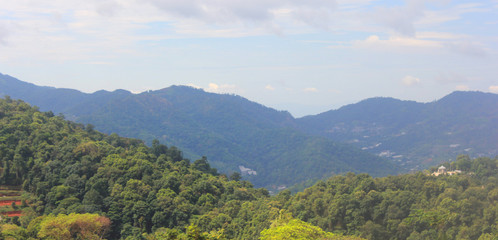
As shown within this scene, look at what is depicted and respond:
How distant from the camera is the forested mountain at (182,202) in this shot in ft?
106

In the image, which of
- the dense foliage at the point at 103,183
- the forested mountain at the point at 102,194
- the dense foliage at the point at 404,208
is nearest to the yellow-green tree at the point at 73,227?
the forested mountain at the point at 102,194

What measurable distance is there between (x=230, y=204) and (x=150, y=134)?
154 metres

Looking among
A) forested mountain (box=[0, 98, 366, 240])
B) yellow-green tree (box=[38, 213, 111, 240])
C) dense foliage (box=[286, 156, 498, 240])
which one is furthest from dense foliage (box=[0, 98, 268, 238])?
dense foliage (box=[286, 156, 498, 240])

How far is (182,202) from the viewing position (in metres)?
37.8

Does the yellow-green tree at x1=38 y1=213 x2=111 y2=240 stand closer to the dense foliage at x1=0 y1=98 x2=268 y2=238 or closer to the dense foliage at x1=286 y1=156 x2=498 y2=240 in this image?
the dense foliage at x1=0 y1=98 x2=268 y2=238

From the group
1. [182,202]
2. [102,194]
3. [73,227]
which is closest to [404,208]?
[182,202]

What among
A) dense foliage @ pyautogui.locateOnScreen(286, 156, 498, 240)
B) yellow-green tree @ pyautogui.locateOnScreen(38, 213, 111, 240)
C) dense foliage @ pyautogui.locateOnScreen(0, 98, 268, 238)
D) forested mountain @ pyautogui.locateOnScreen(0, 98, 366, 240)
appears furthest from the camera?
dense foliage @ pyautogui.locateOnScreen(0, 98, 268, 238)

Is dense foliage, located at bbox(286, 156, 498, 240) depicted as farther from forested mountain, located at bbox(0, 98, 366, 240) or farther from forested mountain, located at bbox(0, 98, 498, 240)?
forested mountain, located at bbox(0, 98, 366, 240)

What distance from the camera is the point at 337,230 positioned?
1396 inches

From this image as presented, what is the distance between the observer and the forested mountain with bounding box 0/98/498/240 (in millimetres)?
32188

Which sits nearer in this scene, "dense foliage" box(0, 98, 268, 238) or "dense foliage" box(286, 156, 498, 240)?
"dense foliage" box(286, 156, 498, 240)

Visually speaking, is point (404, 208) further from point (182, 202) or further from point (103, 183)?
point (103, 183)

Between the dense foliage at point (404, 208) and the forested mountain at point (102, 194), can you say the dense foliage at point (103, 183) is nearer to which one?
the forested mountain at point (102, 194)

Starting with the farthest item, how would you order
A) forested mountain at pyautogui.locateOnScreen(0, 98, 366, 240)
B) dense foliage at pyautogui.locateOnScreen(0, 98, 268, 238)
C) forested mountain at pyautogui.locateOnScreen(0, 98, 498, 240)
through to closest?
dense foliage at pyautogui.locateOnScreen(0, 98, 268, 238) → forested mountain at pyautogui.locateOnScreen(0, 98, 498, 240) → forested mountain at pyautogui.locateOnScreen(0, 98, 366, 240)
